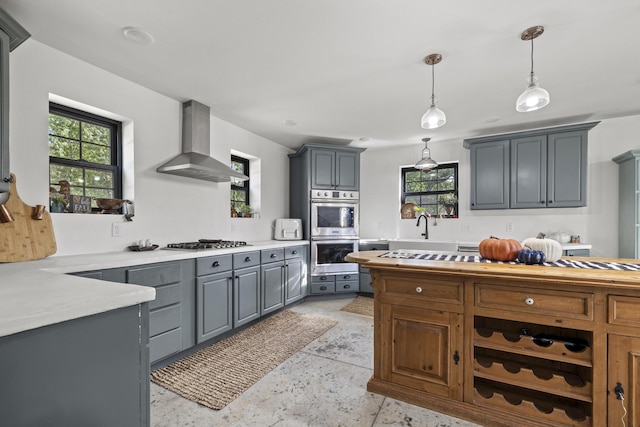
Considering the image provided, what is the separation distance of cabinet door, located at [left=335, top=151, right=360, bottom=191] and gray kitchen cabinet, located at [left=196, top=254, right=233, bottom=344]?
2285mm

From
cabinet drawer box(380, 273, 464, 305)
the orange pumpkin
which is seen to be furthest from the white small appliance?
the orange pumpkin

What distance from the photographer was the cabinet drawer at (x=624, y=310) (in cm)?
141

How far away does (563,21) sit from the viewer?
1.86 meters

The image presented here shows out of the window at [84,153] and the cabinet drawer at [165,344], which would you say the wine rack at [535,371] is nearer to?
the cabinet drawer at [165,344]

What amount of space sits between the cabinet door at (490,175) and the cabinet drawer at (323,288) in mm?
2301

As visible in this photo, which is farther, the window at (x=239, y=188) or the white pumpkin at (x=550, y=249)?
the window at (x=239, y=188)

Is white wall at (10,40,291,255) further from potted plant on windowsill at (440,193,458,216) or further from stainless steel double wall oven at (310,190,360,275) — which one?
potted plant on windowsill at (440,193,458,216)

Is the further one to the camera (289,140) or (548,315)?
(289,140)

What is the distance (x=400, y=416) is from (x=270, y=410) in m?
0.80

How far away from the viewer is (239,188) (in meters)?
4.20

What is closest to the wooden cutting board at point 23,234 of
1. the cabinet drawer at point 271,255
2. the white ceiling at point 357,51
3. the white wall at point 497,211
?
the white ceiling at point 357,51

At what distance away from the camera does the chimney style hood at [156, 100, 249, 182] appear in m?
2.86

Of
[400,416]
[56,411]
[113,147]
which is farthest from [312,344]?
[113,147]

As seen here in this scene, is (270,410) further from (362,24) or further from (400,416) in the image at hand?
(362,24)
